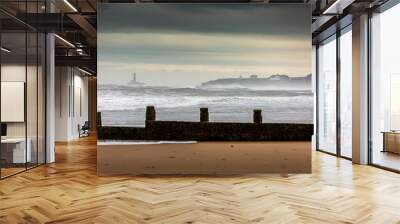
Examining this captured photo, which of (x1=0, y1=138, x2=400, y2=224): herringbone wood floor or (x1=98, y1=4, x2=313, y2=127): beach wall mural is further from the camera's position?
(x1=98, y1=4, x2=313, y2=127): beach wall mural

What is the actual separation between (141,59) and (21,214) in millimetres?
3706

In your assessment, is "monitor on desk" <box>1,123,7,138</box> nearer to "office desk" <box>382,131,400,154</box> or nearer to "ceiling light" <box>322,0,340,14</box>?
"ceiling light" <box>322,0,340,14</box>

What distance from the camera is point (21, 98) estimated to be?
7.47m

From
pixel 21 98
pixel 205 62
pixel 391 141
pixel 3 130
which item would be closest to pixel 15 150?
pixel 3 130

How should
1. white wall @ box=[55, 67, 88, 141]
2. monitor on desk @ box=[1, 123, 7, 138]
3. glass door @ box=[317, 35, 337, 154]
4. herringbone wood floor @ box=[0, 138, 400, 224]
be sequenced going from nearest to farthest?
herringbone wood floor @ box=[0, 138, 400, 224] < monitor on desk @ box=[1, 123, 7, 138] < glass door @ box=[317, 35, 337, 154] < white wall @ box=[55, 67, 88, 141]

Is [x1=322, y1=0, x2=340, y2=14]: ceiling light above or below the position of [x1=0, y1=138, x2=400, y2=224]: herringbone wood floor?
above

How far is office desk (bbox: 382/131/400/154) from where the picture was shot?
295 inches

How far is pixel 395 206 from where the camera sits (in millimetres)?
4723

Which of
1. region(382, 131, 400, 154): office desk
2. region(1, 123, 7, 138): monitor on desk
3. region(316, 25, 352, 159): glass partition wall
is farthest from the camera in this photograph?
region(316, 25, 352, 159): glass partition wall

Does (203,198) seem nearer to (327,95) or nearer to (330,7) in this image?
(330,7)

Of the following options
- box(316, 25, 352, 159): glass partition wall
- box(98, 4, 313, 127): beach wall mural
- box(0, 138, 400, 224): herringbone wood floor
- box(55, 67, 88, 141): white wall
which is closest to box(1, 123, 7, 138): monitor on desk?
box(0, 138, 400, 224): herringbone wood floor

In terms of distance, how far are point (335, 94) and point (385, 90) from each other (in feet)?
7.76

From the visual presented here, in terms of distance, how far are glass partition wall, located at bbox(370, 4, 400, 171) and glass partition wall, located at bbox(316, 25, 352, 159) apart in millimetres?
888

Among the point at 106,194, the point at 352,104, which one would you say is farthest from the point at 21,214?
the point at 352,104
